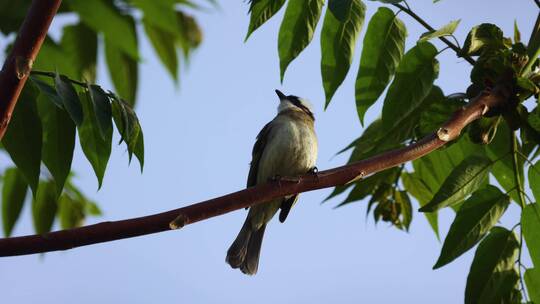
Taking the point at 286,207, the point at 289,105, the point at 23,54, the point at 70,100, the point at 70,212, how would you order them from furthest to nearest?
the point at 289,105
the point at 286,207
the point at 70,212
the point at 70,100
the point at 23,54

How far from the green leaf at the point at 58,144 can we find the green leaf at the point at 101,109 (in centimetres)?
23

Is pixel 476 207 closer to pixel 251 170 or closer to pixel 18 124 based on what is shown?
pixel 18 124

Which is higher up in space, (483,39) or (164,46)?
(164,46)

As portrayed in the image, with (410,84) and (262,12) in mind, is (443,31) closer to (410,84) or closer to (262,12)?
(410,84)

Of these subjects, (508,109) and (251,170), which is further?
(251,170)

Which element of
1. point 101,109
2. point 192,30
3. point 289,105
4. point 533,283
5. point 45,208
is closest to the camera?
point 101,109

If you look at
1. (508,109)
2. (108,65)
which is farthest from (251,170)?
(508,109)

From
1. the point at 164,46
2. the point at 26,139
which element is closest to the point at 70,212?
the point at 164,46

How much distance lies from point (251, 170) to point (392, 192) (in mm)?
1994

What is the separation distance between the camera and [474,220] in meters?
2.98

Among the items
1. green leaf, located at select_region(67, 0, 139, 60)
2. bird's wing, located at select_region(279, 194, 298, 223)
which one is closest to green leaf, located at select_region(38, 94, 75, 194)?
green leaf, located at select_region(67, 0, 139, 60)

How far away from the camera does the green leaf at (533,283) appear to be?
297 centimetres

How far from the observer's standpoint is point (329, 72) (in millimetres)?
3020

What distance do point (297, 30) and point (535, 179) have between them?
1.16 metres
